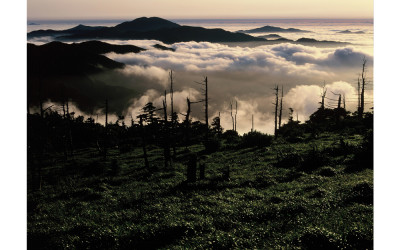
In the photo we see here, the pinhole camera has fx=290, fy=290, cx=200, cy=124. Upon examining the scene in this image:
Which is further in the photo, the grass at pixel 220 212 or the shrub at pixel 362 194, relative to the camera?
the shrub at pixel 362 194

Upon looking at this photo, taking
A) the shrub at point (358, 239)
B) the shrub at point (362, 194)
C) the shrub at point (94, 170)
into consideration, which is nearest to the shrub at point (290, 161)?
the shrub at point (362, 194)

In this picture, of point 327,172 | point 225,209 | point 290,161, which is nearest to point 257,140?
point 290,161

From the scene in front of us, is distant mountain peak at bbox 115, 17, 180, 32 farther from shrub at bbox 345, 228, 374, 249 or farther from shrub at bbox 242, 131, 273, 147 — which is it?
shrub at bbox 242, 131, 273, 147

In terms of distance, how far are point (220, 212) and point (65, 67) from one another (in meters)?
44.3

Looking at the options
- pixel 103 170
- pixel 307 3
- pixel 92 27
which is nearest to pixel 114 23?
pixel 92 27

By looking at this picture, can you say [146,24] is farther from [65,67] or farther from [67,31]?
[65,67]

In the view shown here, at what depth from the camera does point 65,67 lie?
50156 millimetres

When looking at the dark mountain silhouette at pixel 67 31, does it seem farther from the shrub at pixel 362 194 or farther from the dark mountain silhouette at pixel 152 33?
the shrub at pixel 362 194

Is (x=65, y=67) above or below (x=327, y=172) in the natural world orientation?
above

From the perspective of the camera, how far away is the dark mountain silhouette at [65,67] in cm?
2409

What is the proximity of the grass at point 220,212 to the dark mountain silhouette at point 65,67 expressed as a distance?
35.2 feet

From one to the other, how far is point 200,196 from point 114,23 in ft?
45.6

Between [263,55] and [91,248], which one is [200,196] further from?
[263,55]

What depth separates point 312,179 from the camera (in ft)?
74.7
